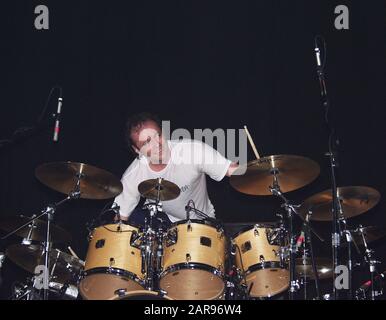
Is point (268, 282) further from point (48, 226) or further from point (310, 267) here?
point (48, 226)

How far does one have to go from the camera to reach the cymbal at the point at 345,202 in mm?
3514

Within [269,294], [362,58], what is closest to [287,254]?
[269,294]

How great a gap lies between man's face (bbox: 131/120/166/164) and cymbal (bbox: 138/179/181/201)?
1.33ft

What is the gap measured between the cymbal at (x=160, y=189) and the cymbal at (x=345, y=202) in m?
0.81

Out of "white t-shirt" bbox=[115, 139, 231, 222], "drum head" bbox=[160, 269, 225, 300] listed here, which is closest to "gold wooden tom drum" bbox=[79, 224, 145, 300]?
"drum head" bbox=[160, 269, 225, 300]

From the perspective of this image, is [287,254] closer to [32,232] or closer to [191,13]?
[32,232]

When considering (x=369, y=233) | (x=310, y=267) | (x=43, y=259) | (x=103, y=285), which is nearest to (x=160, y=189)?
(x=103, y=285)

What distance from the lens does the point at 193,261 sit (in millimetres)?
3326

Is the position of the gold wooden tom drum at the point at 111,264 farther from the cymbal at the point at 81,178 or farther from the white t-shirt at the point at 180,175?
the white t-shirt at the point at 180,175

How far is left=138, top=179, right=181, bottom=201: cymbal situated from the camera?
3.65 meters

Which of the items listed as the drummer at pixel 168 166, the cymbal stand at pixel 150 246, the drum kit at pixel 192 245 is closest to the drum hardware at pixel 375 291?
the drum kit at pixel 192 245

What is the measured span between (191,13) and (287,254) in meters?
2.34
